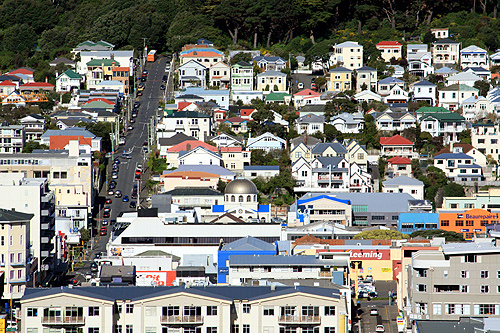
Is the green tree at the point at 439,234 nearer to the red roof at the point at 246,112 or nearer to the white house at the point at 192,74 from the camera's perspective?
the red roof at the point at 246,112

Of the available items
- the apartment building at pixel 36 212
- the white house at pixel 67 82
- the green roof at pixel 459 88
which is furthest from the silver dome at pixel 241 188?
the white house at pixel 67 82

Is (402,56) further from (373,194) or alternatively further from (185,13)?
(373,194)

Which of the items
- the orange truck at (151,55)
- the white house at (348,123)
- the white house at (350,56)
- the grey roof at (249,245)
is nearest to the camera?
the grey roof at (249,245)

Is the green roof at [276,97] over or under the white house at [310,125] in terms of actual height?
over

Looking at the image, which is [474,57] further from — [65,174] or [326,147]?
[65,174]

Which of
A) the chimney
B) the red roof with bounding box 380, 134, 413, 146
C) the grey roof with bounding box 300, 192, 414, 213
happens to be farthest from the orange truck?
the grey roof with bounding box 300, 192, 414, 213

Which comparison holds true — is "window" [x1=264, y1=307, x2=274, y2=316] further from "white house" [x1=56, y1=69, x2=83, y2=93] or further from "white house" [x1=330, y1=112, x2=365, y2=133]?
"white house" [x1=56, y1=69, x2=83, y2=93]

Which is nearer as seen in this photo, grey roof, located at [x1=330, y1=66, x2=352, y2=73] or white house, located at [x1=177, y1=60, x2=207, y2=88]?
grey roof, located at [x1=330, y1=66, x2=352, y2=73]

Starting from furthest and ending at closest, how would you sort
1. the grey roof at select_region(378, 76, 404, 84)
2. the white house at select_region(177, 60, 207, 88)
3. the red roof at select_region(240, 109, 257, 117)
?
the white house at select_region(177, 60, 207, 88) < the grey roof at select_region(378, 76, 404, 84) < the red roof at select_region(240, 109, 257, 117)
